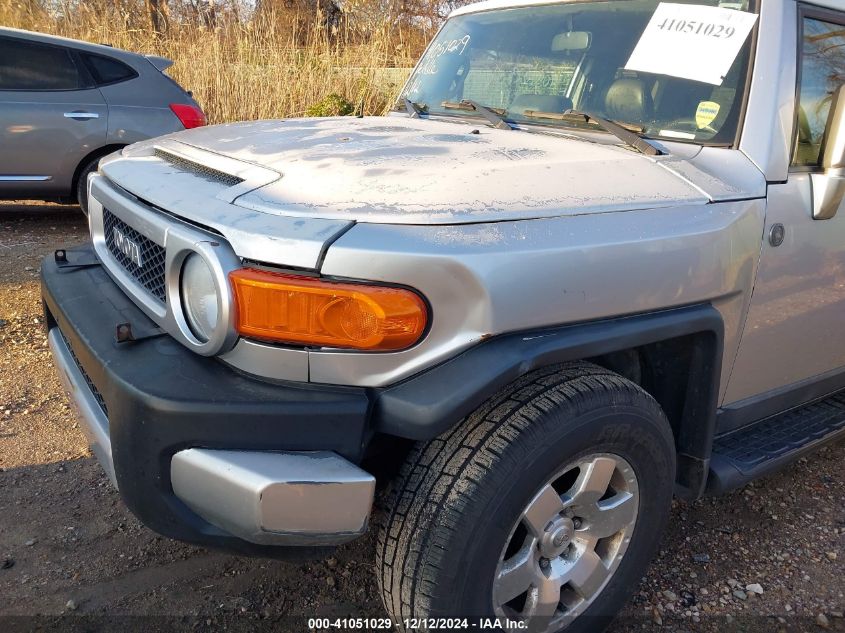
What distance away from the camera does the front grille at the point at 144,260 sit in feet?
6.32

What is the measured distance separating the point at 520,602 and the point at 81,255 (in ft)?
6.12

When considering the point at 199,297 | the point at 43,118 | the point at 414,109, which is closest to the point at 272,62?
the point at 43,118

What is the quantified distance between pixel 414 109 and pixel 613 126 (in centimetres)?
109

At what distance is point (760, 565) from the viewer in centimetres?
259

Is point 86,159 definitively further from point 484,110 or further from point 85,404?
point 85,404

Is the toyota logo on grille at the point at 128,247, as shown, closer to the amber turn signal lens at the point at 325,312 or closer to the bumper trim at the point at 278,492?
the amber turn signal lens at the point at 325,312

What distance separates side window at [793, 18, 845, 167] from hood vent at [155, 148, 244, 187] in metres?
1.80

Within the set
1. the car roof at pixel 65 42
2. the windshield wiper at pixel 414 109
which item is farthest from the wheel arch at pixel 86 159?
the windshield wiper at pixel 414 109

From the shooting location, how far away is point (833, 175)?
92.6 inches

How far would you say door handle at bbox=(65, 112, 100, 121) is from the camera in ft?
20.7

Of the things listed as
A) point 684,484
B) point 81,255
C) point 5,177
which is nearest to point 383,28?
point 5,177

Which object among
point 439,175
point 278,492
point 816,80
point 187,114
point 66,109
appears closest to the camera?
point 278,492

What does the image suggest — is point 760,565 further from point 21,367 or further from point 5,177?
point 5,177

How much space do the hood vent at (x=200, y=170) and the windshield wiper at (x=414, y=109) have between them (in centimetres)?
117
